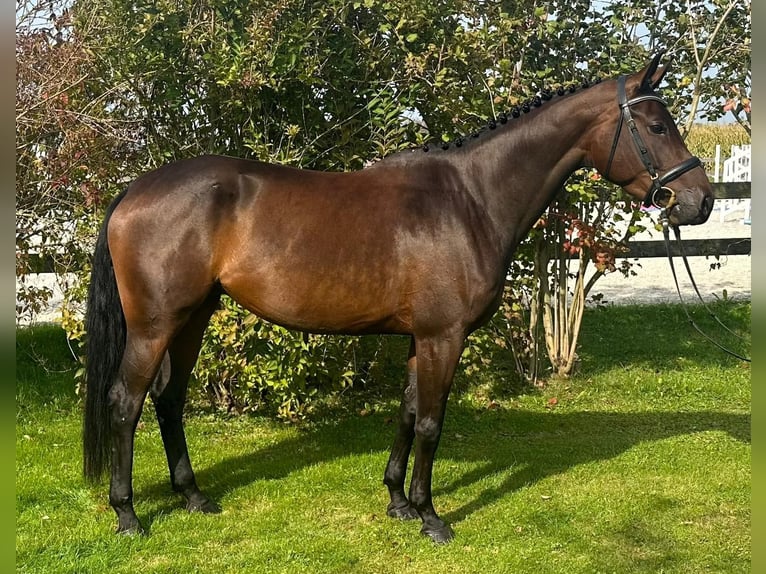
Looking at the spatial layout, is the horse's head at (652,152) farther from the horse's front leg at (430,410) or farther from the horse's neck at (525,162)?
the horse's front leg at (430,410)

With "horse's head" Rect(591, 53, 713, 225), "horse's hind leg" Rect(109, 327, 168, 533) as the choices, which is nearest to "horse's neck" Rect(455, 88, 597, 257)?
"horse's head" Rect(591, 53, 713, 225)

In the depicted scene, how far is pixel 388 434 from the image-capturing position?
5.41m

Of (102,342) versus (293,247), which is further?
(102,342)

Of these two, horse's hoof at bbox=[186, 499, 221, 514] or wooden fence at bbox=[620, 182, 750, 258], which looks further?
wooden fence at bbox=[620, 182, 750, 258]

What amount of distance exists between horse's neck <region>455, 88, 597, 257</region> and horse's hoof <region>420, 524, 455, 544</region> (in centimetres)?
152

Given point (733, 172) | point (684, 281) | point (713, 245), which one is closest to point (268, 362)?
point (713, 245)

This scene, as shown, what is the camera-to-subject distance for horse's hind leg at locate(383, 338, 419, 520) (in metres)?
3.88

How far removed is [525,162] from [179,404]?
242 cm

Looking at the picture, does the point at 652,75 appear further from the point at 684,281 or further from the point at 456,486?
the point at 684,281

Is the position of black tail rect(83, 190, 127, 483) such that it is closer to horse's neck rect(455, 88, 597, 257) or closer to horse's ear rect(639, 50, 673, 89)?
horse's neck rect(455, 88, 597, 257)

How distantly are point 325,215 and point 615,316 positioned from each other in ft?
19.7

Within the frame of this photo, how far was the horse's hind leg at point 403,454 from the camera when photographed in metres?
3.88

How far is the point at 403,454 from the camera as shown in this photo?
3953mm

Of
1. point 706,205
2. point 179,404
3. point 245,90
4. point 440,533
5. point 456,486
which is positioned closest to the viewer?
point 706,205
